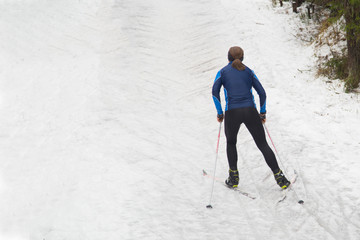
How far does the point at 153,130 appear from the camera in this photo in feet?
28.5

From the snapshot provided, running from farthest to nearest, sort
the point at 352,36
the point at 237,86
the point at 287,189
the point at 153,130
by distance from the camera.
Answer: the point at 352,36 < the point at 153,130 < the point at 287,189 < the point at 237,86

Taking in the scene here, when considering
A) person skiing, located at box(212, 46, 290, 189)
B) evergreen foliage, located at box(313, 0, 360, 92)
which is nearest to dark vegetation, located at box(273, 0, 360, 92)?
evergreen foliage, located at box(313, 0, 360, 92)

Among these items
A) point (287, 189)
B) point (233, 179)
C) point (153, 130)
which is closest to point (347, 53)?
point (287, 189)

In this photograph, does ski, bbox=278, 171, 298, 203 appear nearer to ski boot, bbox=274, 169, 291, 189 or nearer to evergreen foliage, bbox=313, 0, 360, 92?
ski boot, bbox=274, 169, 291, 189

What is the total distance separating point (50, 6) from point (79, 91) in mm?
7421

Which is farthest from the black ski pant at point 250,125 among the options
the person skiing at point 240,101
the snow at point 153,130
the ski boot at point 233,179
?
the snow at point 153,130

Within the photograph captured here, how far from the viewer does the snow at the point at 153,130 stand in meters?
5.51

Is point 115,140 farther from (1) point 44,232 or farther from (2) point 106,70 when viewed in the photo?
(2) point 106,70

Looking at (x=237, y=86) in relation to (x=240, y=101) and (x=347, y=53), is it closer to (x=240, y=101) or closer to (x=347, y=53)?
(x=240, y=101)

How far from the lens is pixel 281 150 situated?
24.4ft

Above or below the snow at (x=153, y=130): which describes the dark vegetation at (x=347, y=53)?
above

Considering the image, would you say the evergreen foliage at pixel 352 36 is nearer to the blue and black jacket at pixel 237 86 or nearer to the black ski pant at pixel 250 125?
the blue and black jacket at pixel 237 86

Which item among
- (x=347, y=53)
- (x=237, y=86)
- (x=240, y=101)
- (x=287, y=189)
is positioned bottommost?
(x=287, y=189)

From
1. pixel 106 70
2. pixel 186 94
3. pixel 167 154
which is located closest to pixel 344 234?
pixel 167 154
